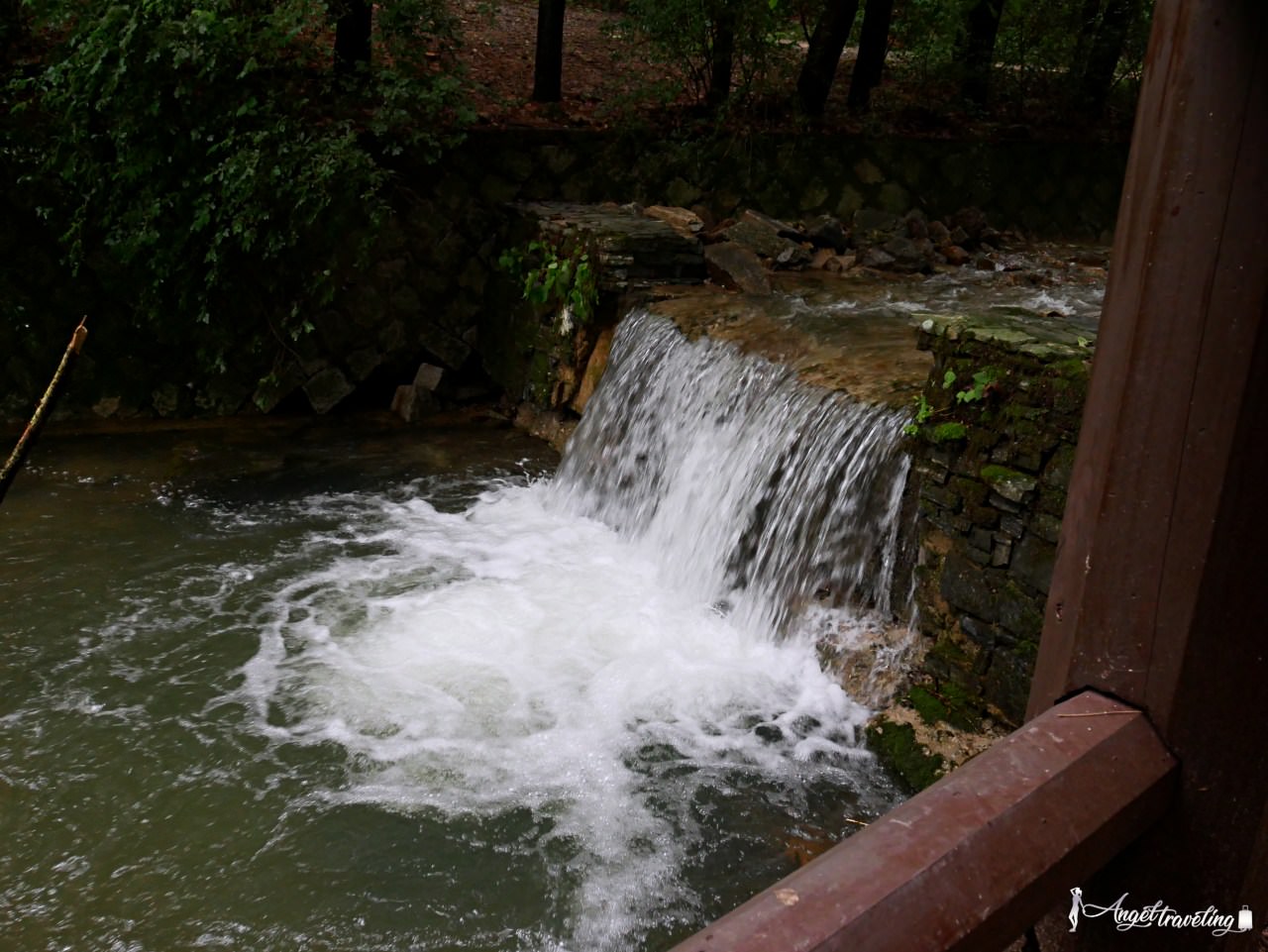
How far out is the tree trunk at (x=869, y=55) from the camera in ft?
32.3

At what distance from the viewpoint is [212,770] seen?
4254mm

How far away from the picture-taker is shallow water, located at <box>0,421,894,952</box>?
11.9 feet

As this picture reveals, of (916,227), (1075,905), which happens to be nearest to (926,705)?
(1075,905)

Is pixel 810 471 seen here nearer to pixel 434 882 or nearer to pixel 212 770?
pixel 434 882

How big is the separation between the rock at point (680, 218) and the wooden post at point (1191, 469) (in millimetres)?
6607

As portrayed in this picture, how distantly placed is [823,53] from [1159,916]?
8.85 metres

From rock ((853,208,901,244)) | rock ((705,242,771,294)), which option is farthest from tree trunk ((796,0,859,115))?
rock ((705,242,771,294))

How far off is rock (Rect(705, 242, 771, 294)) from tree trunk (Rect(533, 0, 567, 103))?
8.11 ft

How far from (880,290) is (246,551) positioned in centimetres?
433

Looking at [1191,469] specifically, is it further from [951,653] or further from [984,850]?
[951,653]

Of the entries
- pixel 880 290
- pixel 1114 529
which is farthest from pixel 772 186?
pixel 1114 529

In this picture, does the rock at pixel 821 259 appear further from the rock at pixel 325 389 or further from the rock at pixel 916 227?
the rock at pixel 325 389

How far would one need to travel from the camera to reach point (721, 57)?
8.97m

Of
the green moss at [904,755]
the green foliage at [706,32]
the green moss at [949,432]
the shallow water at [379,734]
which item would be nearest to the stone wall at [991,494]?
the green moss at [949,432]
